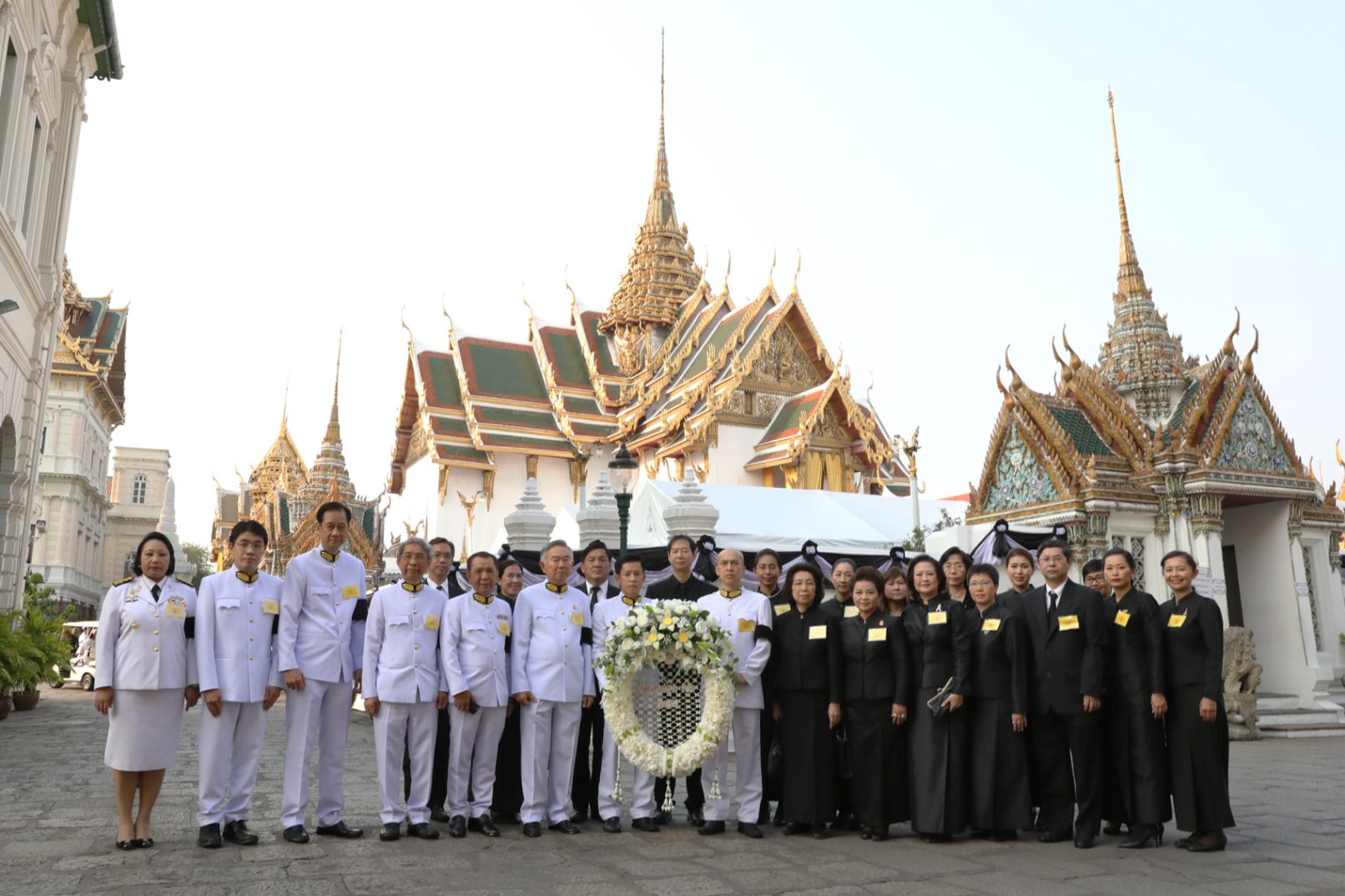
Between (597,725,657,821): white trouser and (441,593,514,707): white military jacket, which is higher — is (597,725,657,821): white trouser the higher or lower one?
the lower one

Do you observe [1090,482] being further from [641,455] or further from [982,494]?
[641,455]

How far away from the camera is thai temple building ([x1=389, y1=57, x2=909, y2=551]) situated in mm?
25797

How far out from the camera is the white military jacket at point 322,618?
5.03 metres

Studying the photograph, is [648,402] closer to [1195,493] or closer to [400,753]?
[1195,493]

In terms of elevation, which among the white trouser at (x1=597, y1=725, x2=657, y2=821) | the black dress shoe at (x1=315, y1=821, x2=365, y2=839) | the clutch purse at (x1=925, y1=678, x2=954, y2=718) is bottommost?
the black dress shoe at (x1=315, y1=821, x2=365, y2=839)

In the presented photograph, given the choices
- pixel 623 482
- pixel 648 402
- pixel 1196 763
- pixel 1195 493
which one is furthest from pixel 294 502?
pixel 1196 763

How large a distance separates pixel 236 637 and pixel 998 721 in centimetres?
391

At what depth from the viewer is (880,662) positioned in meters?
5.34

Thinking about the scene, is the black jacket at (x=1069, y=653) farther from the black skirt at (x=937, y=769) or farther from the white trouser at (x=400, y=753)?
the white trouser at (x=400, y=753)

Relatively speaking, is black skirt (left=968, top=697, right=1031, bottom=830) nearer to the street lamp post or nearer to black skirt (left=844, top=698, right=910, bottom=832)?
black skirt (left=844, top=698, right=910, bottom=832)

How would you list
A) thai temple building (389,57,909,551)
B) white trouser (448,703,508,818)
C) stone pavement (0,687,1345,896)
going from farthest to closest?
thai temple building (389,57,909,551), white trouser (448,703,508,818), stone pavement (0,687,1345,896)

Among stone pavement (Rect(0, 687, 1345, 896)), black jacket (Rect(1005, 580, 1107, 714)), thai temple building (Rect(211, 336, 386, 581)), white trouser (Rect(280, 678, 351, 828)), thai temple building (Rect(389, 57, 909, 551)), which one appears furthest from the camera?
thai temple building (Rect(211, 336, 386, 581))

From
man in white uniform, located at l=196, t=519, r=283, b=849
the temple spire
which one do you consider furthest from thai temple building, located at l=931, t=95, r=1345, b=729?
man in white uniform, located at l=196, t=519, r=283, b=849

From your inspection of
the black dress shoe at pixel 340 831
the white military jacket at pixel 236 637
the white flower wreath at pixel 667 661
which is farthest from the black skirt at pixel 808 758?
the white military jacket at pixel 236 637
